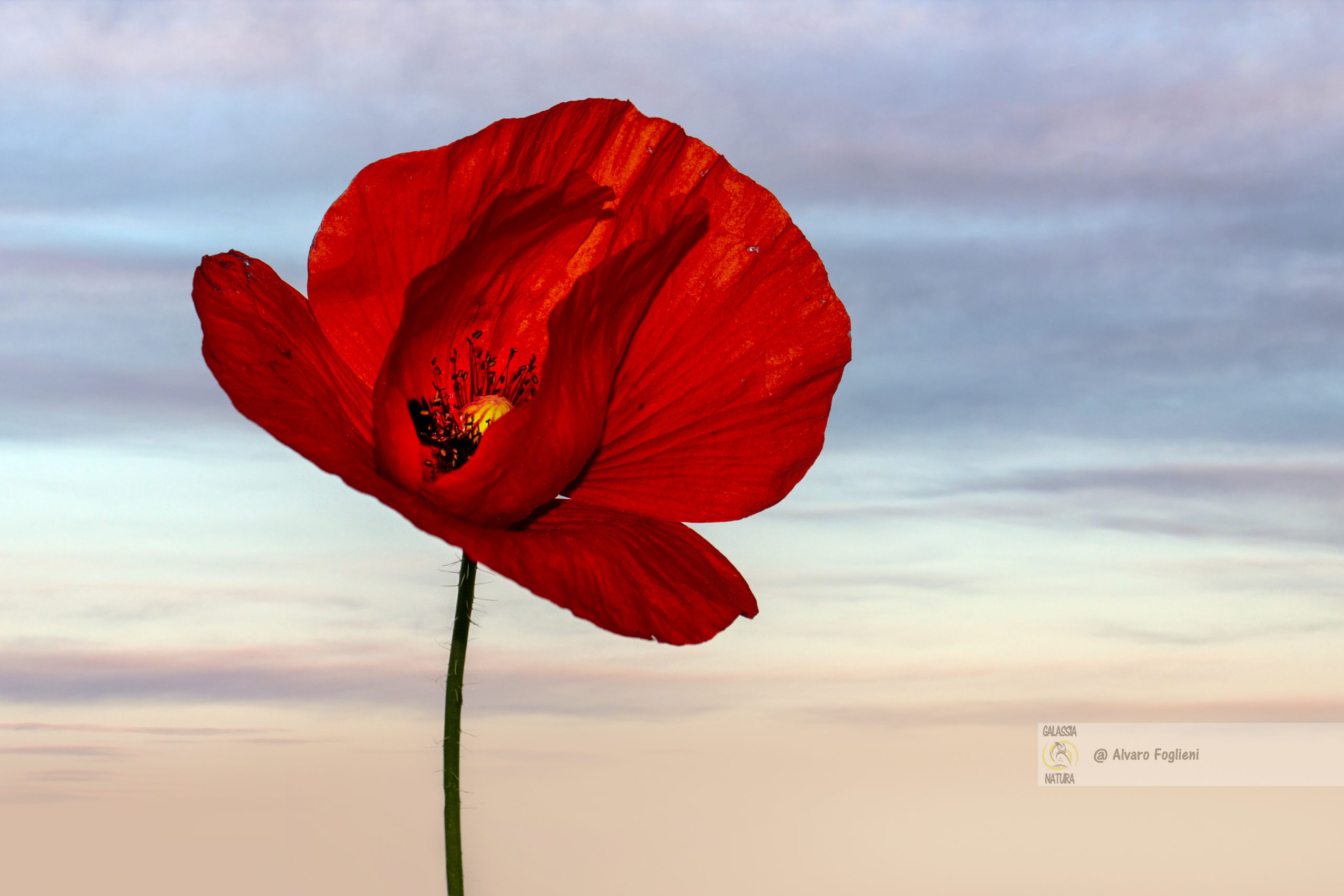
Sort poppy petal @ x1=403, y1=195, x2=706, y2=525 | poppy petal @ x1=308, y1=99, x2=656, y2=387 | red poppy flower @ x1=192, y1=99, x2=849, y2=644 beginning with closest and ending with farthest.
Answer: poppy petal @ x1=403, y1=195, x2=706, y2=525 → red poppy flower @ x1=192, y1=99, x2=849, y2=644 → poppy petal @ x1=308, y1=99, x2=656, y2=387

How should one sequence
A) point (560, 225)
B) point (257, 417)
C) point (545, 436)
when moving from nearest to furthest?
point (257, 417) → point (545, 436) → point (560, 225)

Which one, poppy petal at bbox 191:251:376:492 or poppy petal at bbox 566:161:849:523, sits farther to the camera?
poppy petal at bbox 566:161:849:523

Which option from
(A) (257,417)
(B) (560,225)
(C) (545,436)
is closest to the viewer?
(A) (257,417)

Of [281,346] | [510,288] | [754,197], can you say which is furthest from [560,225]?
[281,346]

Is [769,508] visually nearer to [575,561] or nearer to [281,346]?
[575,561]

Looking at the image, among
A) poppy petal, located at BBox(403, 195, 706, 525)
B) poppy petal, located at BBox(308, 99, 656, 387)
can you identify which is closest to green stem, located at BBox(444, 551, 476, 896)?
poppy petal, located at BBox(403, 195, 706, 525)

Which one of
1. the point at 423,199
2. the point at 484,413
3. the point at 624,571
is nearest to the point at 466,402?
the point at 484,413

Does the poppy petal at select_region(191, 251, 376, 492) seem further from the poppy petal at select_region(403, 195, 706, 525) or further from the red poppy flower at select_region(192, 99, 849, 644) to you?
the poppy petal at select_region(403, 195, 706, 525)
